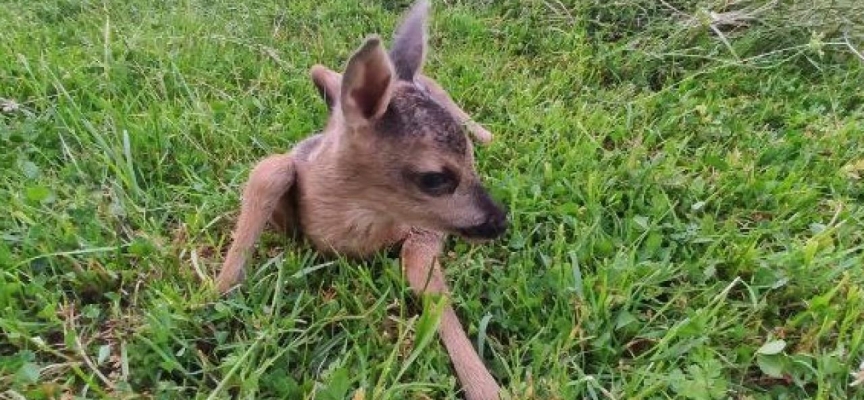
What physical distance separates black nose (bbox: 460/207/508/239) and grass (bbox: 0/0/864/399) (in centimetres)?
15

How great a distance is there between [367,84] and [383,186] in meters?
0.36

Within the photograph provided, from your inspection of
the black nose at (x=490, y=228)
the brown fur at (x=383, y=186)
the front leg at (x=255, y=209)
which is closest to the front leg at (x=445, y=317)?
the brown fur at (x=383, y=186)

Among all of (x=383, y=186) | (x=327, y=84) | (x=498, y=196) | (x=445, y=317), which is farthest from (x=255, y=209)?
(x=498, y=196)

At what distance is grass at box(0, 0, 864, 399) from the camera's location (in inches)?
99.2

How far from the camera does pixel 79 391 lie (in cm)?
240

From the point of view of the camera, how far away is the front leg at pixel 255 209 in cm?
277

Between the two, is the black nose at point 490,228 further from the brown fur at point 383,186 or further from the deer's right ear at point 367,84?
the deer's right ear at point 367,84

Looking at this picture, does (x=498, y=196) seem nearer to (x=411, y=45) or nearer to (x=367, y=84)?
(x=411, y=45)

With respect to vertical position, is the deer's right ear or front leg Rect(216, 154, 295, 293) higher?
the deer's right ear

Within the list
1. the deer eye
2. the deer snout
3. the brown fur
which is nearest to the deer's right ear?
the brown fur

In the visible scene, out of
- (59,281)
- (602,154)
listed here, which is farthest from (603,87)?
(59,281)

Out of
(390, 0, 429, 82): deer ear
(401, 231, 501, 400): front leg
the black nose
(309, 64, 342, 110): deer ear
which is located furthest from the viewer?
(309, 64, 342, 110): deer ear

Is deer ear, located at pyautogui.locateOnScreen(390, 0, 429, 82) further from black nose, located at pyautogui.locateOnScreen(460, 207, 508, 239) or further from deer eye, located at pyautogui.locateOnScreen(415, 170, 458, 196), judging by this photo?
black nose, located at pyautogui.locateOnScreen(460, 207, 508, 239)

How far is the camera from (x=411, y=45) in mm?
3191
